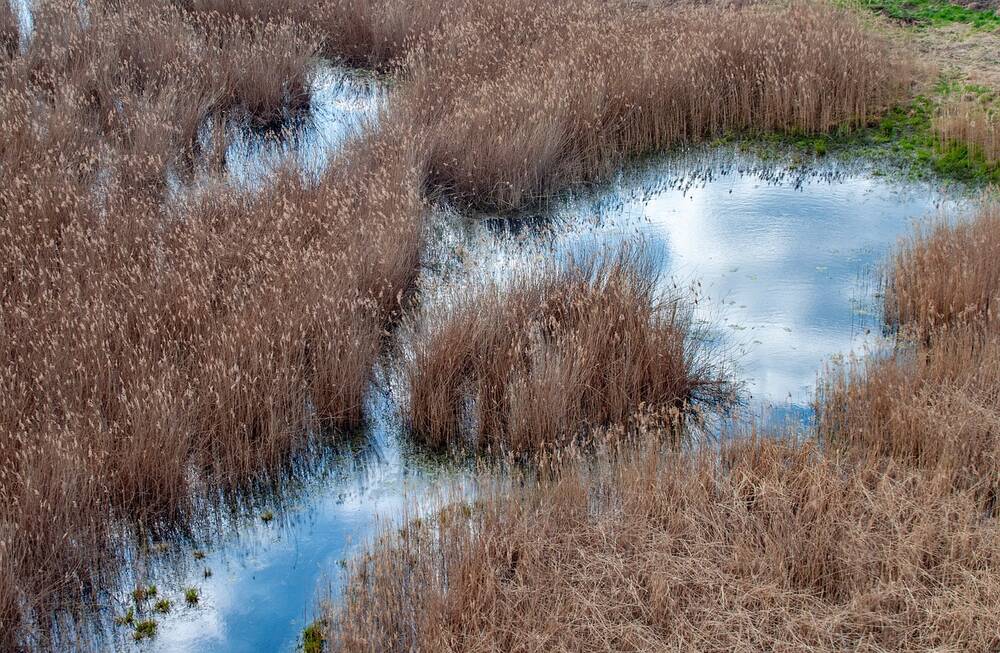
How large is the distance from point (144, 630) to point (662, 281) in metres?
A: 5.11

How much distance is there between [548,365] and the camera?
255 inches

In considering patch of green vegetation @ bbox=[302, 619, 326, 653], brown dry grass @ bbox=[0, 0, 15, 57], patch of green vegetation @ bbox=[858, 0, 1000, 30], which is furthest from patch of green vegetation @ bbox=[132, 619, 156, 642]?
patch of green vegetation @ bbox=[858, 0, 1000, 30]

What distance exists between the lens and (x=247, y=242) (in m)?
7.95

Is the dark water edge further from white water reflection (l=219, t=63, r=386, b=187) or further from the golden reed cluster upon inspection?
the golden reed cluster

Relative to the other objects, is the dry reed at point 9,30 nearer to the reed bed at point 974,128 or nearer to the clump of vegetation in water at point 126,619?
the clump of vegetation in water at point 126,619

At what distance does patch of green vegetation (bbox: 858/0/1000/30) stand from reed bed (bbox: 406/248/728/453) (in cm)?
868

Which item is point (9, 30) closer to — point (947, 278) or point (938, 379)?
point (947, 278)

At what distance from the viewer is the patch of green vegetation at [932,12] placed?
13492 mm

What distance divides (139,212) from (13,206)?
3.25 ft

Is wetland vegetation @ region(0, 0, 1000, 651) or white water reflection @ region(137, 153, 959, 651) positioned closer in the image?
wetland vegetation @ region(0, 0, 1000, 651)

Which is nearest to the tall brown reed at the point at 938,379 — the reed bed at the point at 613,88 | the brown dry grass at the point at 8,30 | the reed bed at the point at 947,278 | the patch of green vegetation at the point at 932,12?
the reed bed at the point at 947,278

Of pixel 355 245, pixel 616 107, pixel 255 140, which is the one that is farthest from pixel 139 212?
pixel 616 107

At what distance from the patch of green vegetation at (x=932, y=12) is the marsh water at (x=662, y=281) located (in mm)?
4392

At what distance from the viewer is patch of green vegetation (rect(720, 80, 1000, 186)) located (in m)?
10.3
